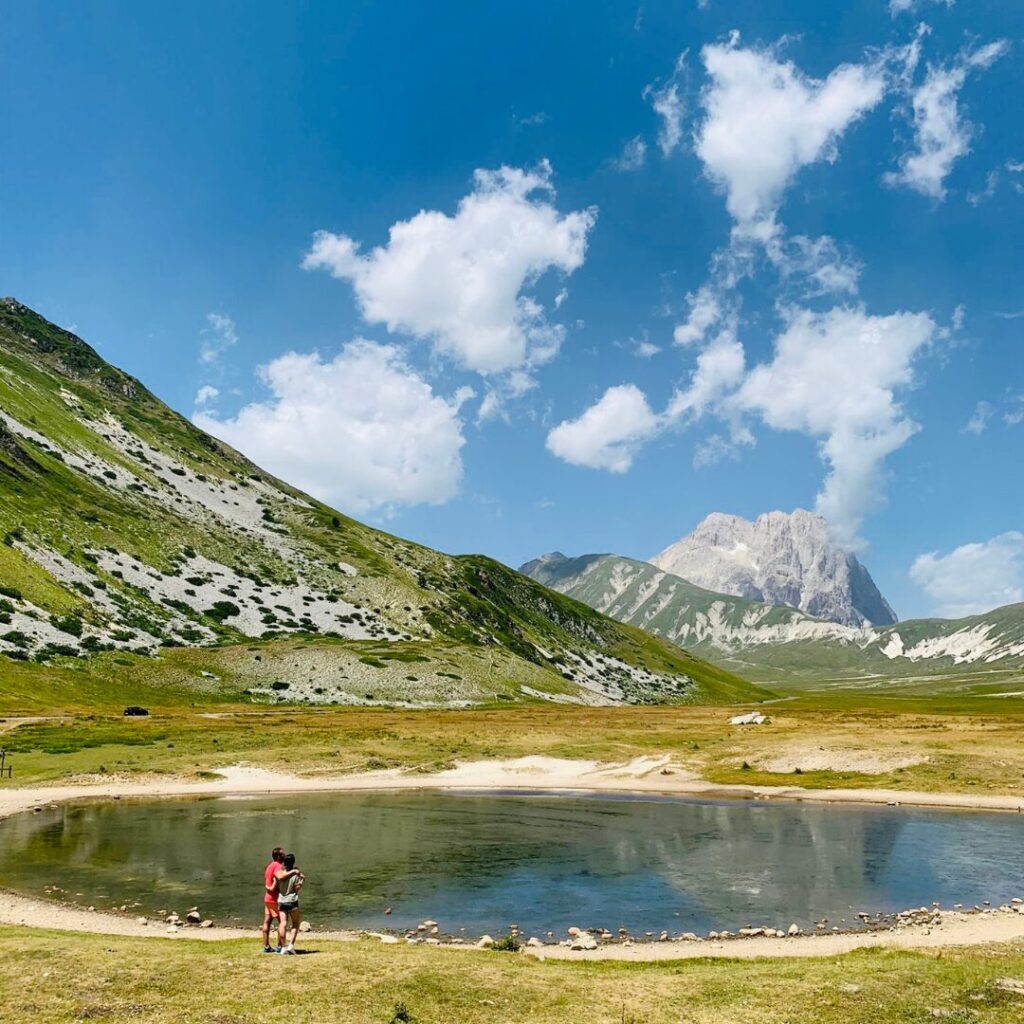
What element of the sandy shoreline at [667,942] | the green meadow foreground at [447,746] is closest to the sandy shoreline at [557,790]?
the sandy shoreline at [667,942]

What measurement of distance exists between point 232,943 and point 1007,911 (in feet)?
103

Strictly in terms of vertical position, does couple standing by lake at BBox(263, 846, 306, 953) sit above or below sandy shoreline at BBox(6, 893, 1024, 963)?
above

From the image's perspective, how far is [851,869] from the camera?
40.8 metres

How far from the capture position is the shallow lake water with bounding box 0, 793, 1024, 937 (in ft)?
109

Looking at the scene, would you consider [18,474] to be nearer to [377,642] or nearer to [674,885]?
[377,642]

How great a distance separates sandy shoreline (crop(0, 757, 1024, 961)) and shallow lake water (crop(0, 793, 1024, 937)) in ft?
8.40

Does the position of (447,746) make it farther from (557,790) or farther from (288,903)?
(288,903)

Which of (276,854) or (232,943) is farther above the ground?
(276,854)

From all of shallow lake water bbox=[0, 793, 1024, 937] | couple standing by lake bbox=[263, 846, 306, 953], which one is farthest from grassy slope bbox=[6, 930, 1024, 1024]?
shallow lake water bbox=[0, 793, 1024, 937]

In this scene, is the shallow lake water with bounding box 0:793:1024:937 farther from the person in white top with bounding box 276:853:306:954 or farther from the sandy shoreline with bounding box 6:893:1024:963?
the person in white top with bounding box 276:853:306:954

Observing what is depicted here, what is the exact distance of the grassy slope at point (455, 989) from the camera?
17.6 meters

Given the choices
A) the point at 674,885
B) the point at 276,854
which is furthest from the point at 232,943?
the point at 674,885

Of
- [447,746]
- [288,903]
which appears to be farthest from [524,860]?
[447,746]

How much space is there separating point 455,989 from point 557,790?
53523 millimetres
